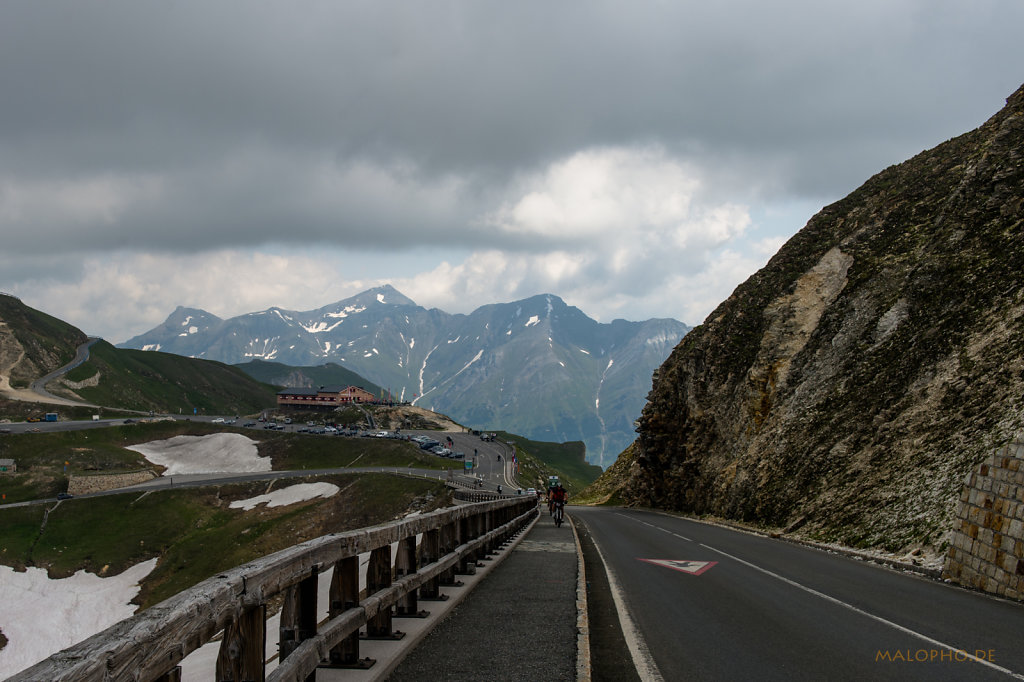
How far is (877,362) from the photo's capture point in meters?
26.2

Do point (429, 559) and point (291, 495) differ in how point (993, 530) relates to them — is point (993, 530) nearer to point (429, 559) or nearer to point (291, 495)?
point (429, 559)

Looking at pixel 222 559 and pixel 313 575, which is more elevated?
pixel 313 575

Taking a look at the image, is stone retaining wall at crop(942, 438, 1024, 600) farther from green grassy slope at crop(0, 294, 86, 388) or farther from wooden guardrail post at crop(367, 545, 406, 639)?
green grassy slope at crop(0, 294, 86, 388)

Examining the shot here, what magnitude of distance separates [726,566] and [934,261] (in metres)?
20.1

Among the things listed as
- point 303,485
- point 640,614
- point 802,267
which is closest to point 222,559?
point 303,485

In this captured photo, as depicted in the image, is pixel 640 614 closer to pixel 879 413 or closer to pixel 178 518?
pixel 879 413

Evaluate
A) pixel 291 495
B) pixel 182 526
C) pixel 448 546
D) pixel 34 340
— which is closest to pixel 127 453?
pixel 182 526

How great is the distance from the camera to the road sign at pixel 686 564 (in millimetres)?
14211

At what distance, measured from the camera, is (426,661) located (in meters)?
6.29

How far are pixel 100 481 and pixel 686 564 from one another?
81547 millimetres

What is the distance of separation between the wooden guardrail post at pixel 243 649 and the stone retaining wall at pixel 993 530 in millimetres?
13368

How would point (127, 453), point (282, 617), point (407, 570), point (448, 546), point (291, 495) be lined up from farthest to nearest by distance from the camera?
point (127, 453), point (291, 495), point (448, 546), point (407, 570), point (282, 617)

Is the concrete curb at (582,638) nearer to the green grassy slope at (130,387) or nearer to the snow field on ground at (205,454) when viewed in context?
the snow field on ground at (205,454)

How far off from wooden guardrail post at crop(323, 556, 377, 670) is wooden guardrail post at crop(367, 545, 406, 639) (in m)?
0.89
